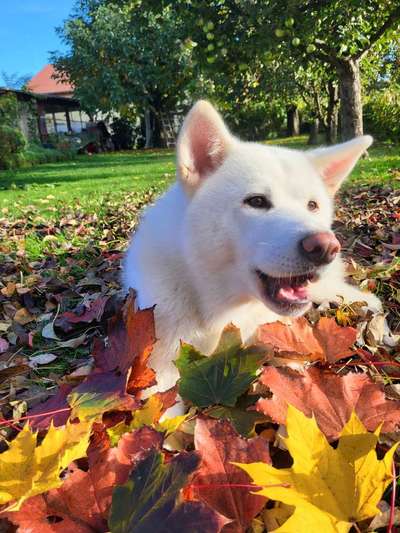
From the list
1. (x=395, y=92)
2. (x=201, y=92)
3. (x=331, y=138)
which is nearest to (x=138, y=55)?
(x=201, y=92)

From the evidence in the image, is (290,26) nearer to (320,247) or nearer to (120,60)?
(320,247)

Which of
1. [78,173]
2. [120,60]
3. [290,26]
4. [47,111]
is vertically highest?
[120,60]

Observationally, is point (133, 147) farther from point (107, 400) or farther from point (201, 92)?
point (107, 400)

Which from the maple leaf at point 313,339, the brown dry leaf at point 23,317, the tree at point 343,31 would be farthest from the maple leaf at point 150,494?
the tree at point 343,31

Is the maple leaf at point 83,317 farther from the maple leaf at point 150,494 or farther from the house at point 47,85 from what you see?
the house at point 47,85

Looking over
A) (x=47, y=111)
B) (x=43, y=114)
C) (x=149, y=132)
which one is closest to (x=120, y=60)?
(x=149, y=132)

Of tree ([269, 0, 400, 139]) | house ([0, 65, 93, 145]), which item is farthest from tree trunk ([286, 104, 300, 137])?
tree ([269, 0, 400, 139])

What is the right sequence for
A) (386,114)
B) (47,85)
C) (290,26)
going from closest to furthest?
(290,26) < (386,114) < (47,85)

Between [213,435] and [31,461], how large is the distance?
11.5 inches

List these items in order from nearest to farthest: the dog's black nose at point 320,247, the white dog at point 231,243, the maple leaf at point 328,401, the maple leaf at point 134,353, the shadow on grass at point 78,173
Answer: the maple leaf at point 328,401, the maple leaf at point 134,353, the dog's black nose at point 320,247, the white dog at point 231,243, the shadow on grass at point 78,173

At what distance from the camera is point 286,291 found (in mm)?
1631

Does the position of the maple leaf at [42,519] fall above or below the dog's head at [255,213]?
below

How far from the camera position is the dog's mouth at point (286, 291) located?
1.61m

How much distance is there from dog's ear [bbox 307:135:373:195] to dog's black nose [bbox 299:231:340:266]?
664 millimetres
